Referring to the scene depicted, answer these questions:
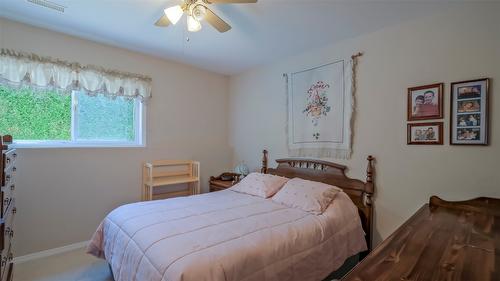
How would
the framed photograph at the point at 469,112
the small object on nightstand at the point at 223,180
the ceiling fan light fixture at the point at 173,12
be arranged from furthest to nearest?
the small object on nightstand at the point at 223,180
the framed photograph at the point at 469,112
the ceiling fan light fixture at the point at 173,12

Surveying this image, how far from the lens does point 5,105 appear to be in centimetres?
231

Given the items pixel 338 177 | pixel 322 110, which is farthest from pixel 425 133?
pixel 322 110

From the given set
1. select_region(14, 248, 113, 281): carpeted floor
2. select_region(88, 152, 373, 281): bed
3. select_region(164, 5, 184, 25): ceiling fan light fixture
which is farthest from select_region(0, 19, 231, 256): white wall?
select_region(164, 5, 184, 25): ceiling fan light fixture

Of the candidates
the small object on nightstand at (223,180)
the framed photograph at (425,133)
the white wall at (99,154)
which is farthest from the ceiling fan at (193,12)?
the small object on nightstand at (223,180)

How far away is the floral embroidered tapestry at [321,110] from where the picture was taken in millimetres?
2602

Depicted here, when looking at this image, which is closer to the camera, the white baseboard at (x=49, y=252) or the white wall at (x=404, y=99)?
the white wall at (x=404, y=99)

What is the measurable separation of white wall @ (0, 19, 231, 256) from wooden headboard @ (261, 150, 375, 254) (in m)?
1.40

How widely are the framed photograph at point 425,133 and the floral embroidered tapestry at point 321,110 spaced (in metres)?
0.58

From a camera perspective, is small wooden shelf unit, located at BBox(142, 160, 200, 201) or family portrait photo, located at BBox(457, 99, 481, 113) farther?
small wooden shelf unit, located at BBox(142, 160, 200, 201)

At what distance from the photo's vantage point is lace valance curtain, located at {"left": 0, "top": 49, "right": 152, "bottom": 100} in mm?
2262

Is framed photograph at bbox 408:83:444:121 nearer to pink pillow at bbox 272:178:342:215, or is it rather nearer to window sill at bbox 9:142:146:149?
pink pillow at bbox 272:178:342:215

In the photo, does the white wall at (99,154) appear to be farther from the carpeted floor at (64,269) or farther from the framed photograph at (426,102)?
the framed photograph at (426,102)

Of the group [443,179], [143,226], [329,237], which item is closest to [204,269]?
[143,226]

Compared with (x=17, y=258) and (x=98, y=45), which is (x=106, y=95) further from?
(x=17, y=258)
